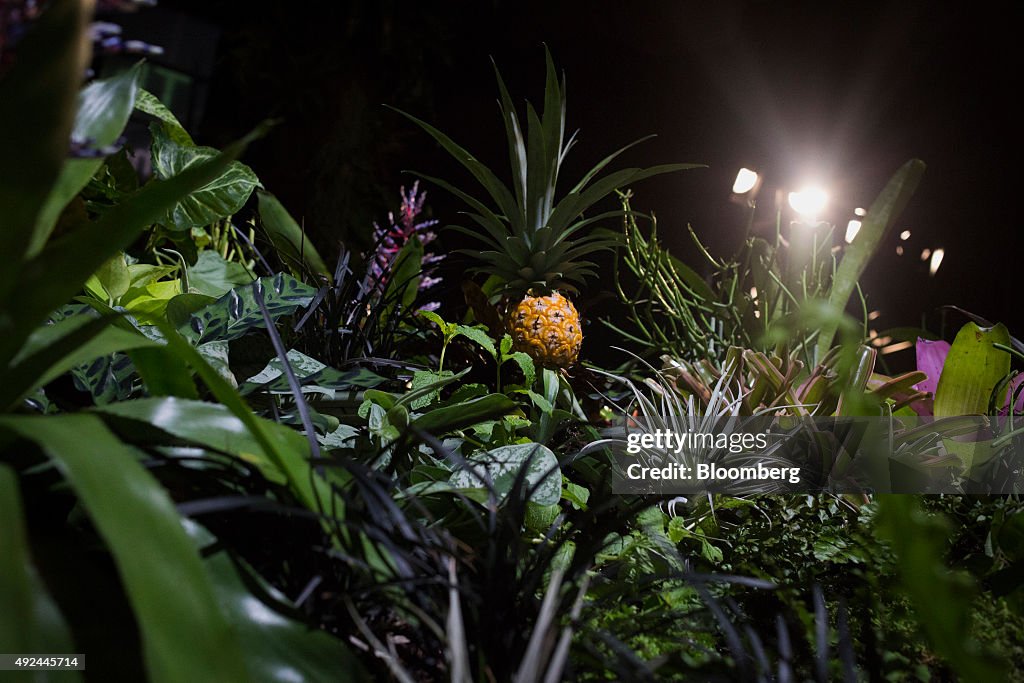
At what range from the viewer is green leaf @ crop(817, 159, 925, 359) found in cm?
106

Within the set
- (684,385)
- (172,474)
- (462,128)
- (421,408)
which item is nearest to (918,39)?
(462,128)

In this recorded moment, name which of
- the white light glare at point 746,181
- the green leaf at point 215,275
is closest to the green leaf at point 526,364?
the green leaf at point 215,275

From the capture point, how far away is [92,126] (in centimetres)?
49

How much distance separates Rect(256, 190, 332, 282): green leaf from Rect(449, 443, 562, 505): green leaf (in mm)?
686

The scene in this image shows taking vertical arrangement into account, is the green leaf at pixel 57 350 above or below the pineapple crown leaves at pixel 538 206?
below

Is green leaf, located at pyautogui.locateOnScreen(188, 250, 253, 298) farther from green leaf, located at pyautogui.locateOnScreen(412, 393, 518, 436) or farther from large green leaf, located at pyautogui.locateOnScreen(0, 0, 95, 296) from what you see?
large green leaf, located at pyautogui.locateOnScreen(0, 0, 95, 296)

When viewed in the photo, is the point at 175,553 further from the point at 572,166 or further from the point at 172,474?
the point at 572,166

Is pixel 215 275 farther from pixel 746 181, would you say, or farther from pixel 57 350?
pixel 746 181

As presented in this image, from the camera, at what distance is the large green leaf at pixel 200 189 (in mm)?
1023

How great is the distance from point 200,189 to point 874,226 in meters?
1.12

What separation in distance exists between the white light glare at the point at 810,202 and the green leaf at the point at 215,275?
1.08 m

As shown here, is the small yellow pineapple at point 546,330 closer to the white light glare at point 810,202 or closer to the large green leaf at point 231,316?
the large green leaf at point 231,316

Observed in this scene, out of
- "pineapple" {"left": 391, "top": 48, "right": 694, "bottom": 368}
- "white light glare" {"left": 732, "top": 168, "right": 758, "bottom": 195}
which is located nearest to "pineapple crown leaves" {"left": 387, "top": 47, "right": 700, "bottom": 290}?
"pineapple" {"left": 391, "top": 48, "right": 694, "bottom": 368}

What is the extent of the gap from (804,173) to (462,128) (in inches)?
52.4
